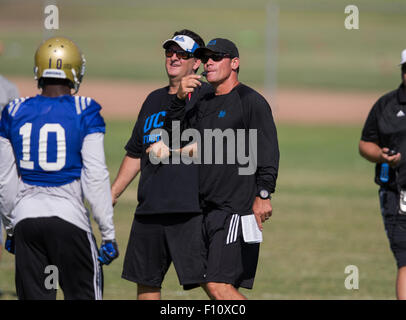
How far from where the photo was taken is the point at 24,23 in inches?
2370

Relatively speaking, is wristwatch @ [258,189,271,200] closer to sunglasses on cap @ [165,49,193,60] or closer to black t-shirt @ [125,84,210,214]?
black t-shirt @ [125,84,210,214]

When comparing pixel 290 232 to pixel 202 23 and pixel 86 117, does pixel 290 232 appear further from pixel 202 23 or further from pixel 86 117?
pixel 202 23

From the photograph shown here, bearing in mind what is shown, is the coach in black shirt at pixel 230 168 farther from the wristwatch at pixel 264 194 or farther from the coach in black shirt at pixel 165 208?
the coach in black shirt at pixel 165 208

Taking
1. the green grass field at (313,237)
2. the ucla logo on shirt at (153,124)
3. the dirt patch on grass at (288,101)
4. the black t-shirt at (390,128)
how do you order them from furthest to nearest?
the dirt patch on grass at (288,101) < the green grass field at (313,237) < the black t-shirt at (390,128) < the ucla logo on shirt at (153,124)

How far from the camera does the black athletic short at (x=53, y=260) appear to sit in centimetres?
485

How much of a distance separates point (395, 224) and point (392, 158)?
22.2 inches

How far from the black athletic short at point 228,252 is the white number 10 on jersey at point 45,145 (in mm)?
1351

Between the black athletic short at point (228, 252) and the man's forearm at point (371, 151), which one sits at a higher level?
the man's forearm at point (371, 151)

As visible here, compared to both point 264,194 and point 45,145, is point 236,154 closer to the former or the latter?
point 264,194

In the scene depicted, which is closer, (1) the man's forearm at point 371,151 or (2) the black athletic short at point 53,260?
(2) the black athletic short at point 53,260

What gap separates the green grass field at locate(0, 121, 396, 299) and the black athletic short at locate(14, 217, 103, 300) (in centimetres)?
287
